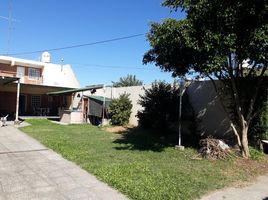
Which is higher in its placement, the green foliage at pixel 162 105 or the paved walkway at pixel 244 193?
the green foliage at pixel 162 105

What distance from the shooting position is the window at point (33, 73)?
33719 millimetres

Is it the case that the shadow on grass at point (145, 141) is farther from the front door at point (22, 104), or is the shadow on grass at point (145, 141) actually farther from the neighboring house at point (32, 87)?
the front door at point (22, 104)

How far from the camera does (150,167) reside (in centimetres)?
880

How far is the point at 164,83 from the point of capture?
15.8m

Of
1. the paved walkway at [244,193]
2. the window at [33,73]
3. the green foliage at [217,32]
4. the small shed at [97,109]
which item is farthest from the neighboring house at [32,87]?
the paved walkway at [244,193]

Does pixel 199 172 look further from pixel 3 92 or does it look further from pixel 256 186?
pixel 3 92

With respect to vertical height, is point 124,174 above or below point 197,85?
below

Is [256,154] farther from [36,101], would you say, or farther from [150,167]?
[36,101]

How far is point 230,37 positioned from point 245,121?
11.9ft

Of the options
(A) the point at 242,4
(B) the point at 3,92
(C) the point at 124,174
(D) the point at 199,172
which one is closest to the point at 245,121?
(D) the point at 199,172

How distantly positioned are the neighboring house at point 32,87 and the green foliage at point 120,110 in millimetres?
10780

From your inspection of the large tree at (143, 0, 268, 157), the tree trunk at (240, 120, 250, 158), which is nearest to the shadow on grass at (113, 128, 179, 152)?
the tree trunk at (240, 120, 250, 158)

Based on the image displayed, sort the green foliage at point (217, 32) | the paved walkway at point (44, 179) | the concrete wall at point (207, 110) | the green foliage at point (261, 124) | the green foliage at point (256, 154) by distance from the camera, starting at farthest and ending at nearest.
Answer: the concrete wall at point (207, 110), the green foliage at point (261, 124), the green foliage at point (256, 154), the green foliage at point (217, 32), the paved walkway at point (44, 179)

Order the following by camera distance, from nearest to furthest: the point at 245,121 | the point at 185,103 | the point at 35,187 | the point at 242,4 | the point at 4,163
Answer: the point at 35,187 < the point at 242,4 < the point at 4,163 < the point at 245,121 < the point at 185,103
